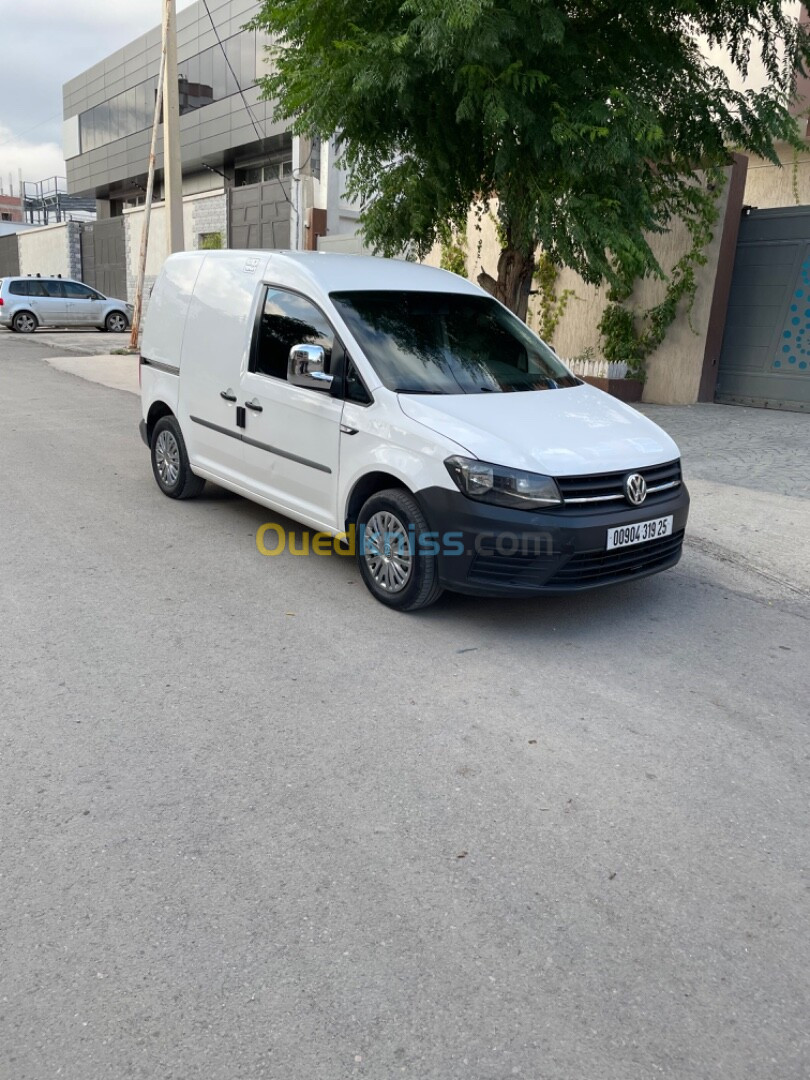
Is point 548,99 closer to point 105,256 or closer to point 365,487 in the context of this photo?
point 365,487

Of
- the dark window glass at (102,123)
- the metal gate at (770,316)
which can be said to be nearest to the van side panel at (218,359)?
the metal gate at (770,316)

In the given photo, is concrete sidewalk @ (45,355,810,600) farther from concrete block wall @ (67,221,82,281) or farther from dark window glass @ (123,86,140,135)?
dark window glass @ (123,86,140,135)

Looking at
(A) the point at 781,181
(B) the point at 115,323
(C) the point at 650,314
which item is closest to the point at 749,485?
(C) the point at 650,314

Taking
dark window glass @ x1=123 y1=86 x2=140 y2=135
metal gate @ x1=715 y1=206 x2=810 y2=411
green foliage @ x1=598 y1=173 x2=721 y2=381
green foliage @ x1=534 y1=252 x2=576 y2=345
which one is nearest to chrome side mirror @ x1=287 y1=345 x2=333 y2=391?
green foliage @ x1=598 y1=173 x2=721 y2=381

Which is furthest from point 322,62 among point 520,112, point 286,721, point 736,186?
point 286,721

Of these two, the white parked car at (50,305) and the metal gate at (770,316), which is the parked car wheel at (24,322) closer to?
the white parked car at (50,305)

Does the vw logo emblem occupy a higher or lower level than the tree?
lower

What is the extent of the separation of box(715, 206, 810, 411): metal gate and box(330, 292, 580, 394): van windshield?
7.44 metres

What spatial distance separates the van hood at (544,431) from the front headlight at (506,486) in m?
0.04

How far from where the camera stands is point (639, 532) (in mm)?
5102

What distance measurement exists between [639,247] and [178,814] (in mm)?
7274

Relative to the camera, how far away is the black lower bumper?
479cm

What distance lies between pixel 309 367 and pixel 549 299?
33.7ft

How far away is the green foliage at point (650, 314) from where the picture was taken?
1277cm
